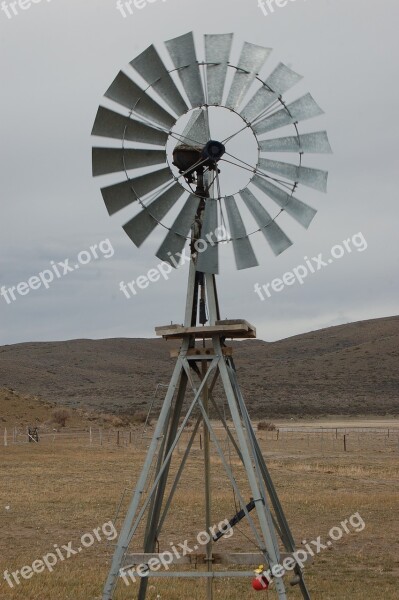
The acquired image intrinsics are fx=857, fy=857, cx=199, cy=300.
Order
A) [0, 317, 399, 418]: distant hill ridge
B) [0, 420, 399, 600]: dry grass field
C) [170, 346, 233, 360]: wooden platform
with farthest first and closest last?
1. [0, 317, 399, 418]: distant hill ridge
2. [0, 420, 399, 600]: dry grass field
3. [170, 346, 233, 360]: wooden platform

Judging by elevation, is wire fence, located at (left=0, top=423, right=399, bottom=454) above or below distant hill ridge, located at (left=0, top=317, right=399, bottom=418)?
below

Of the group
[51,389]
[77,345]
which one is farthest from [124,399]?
[77,345]

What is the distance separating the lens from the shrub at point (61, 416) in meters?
44.8

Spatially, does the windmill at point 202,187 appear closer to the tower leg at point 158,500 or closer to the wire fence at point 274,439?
the tower leg at point 158,500

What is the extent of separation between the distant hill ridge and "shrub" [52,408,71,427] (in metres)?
15.5

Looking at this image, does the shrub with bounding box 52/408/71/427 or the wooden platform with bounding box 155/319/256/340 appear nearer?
the wooden platform with bounding box 155/319/256/340

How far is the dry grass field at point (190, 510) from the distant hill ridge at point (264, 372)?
32104 millimetres

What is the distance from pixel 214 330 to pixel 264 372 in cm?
7843

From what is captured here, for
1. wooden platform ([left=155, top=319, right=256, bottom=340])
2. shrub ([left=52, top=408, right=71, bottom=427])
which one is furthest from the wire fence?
wooden platform ([left=155, top=319, right=256, bottom=340])

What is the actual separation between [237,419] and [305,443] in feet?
92.4

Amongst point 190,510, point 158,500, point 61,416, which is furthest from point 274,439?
point 158,500

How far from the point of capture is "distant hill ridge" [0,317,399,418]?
2650 inches

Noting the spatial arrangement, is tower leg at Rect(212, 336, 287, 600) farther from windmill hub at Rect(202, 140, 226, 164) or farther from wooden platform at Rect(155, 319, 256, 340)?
windmill hub at Rect(202, 140, 226, 164)

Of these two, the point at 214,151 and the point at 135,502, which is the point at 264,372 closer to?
the point at 214,151
